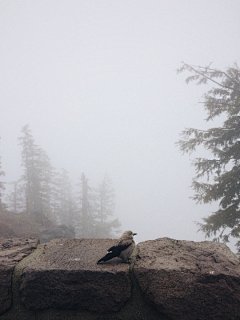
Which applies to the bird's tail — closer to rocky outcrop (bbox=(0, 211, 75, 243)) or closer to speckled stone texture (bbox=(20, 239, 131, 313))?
speckled stone texture (bbox=(20, 239, 131, 313))

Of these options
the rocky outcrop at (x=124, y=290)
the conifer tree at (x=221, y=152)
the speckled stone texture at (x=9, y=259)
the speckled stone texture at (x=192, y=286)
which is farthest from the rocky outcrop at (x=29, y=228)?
the speckled stone texture at (x=192, y=286)

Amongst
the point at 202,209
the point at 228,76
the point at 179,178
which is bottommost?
the point at 202,209

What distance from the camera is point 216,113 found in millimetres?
8336

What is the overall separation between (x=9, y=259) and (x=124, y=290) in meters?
1.05

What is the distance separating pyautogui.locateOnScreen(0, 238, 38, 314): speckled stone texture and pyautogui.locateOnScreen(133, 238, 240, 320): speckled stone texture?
103 centimetres

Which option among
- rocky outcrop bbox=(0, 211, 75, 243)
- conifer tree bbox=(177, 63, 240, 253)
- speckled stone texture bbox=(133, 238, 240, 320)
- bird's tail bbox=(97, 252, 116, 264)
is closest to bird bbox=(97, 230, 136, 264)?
bird's tail bbox=(97, 252, 116, 264)

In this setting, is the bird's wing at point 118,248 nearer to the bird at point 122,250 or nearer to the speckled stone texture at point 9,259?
the bird at point 122,250

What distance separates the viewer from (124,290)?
1371 millimetres

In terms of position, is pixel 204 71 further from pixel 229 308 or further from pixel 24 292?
pixel 24 292

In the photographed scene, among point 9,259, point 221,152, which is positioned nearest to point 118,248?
point 9,259

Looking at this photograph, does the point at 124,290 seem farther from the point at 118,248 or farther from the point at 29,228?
the point at 29,228

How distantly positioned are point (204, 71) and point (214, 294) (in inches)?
368

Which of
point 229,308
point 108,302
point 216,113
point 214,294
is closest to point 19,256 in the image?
point 108,302

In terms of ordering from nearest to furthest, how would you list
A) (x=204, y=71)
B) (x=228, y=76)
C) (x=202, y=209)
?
(x=228, y=76)
(x=204, y=71)
(x=202, y=209)
